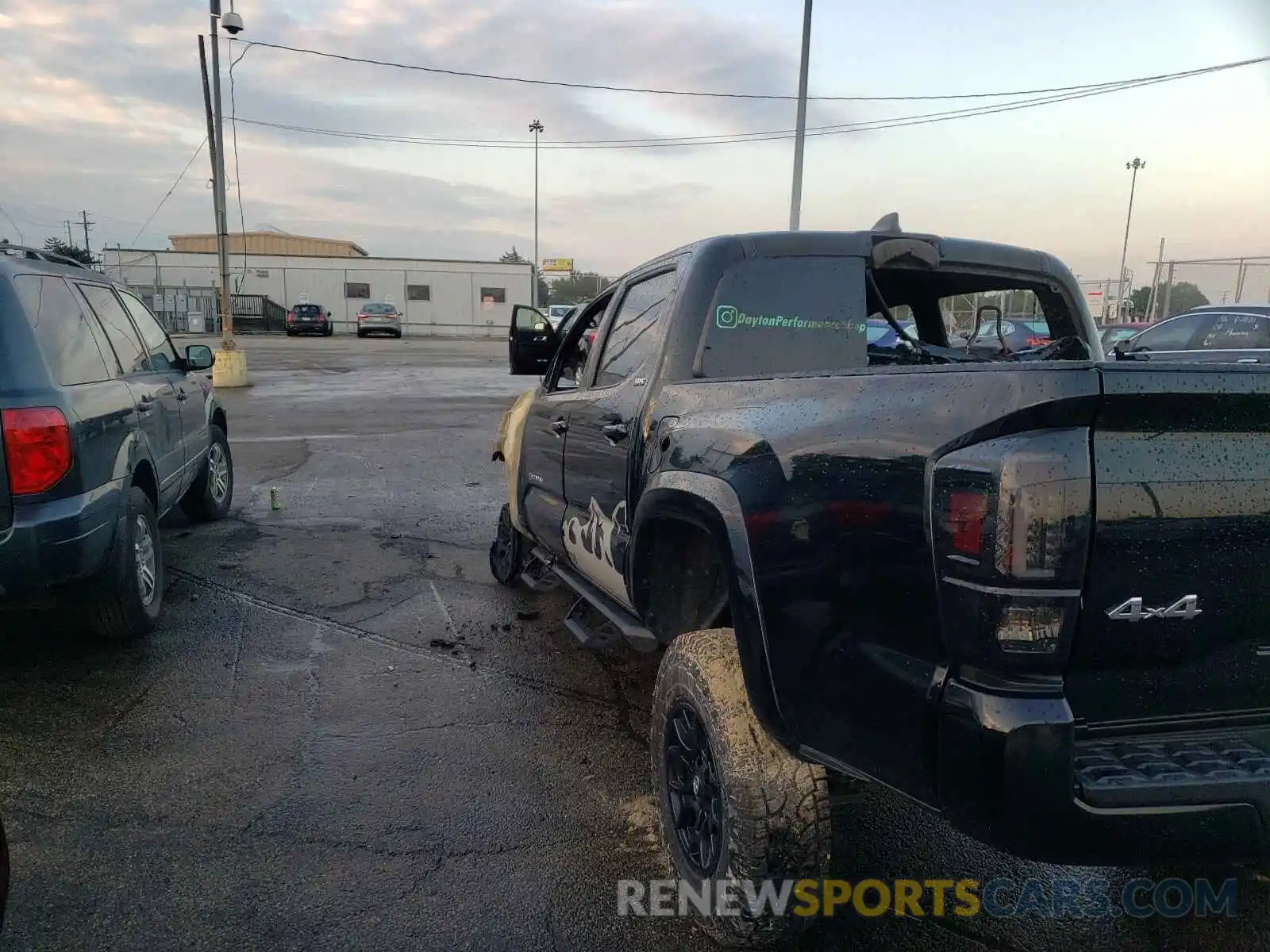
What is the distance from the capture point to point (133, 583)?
174 inches

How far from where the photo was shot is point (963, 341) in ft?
15.6

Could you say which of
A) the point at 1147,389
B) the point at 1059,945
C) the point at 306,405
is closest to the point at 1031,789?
the point at 1147,389

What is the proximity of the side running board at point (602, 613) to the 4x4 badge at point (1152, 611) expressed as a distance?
1759 mm

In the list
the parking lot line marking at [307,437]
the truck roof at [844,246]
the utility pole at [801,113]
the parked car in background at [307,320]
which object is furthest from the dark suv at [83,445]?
the parked car in background at [307,320]

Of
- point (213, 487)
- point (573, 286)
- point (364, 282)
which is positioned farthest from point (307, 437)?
point (573, 286)

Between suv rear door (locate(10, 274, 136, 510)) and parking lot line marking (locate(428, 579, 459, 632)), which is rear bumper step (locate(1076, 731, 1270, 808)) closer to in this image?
parking lot line marking (locate(428, 579, 459, 632))

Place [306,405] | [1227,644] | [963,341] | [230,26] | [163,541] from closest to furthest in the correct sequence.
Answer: [1227,644], [963,341], [163,541], [306,405], [230,26]

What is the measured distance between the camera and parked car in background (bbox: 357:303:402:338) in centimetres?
4006

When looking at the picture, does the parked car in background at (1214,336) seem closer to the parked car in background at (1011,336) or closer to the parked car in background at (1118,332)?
the parked car in background at (1011,336)

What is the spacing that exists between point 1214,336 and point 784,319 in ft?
32.7

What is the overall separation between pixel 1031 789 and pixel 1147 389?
79 centimetres

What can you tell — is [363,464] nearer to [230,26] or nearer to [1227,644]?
[1227,644]

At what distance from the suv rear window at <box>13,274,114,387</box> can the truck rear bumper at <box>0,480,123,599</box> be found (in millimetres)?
584

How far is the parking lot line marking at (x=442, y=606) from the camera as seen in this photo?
16.5ft
